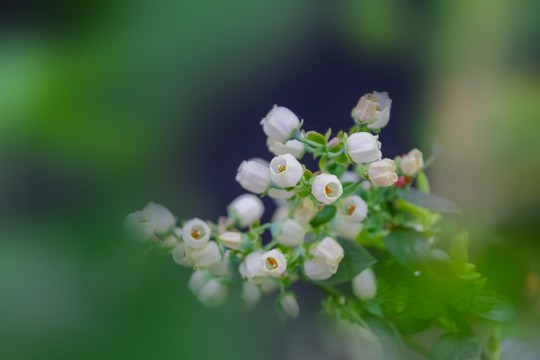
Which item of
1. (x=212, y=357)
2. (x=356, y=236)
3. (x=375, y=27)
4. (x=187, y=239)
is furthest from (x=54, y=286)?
(x=375, y=27)

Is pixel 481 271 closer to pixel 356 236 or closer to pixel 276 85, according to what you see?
pixel 356 236

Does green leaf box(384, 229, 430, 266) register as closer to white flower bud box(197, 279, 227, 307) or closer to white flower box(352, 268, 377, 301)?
white flower box(352, 268, 377, 301)

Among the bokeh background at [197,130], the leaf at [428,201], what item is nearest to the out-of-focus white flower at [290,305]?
the bokeh background at [197,130]

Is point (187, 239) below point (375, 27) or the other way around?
below

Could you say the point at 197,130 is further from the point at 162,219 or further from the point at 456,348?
the point at 456,348

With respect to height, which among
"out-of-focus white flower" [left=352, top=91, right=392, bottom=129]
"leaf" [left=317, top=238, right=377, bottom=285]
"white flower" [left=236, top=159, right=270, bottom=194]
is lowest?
"leaf" [left=317, top=238, right=377, bottom=285]

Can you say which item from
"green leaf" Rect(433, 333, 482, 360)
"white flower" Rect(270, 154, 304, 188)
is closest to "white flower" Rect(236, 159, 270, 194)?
"white flower" Rect(270, 154, 304, 188)
